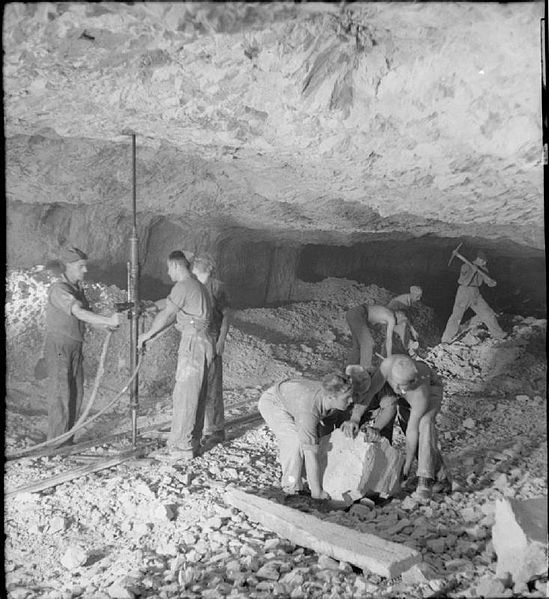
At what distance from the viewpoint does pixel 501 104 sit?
2.69 meters

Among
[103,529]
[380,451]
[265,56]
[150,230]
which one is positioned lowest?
[103,529]

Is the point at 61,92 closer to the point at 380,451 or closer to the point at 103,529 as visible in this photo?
the point at 103,529

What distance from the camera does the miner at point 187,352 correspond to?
13.3ft

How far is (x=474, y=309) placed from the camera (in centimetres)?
730

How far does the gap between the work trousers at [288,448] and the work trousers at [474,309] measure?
14.1 feet

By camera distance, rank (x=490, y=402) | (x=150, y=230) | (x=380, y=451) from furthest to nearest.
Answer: (x=150, y=230), (x=490, y=402), (x=380, y=451)

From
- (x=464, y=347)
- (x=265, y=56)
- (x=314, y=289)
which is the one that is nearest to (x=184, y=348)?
(x=265, y=56)

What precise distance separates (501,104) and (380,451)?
6.62ft

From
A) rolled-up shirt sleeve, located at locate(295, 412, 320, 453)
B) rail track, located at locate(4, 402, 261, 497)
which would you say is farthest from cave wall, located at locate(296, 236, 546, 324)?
rolled-up shirt sleeve, located at locate(295, 412, 320, 453)

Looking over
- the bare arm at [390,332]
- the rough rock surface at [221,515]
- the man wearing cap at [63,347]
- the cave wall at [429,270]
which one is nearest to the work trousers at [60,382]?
the man wearing cap at [63,347]

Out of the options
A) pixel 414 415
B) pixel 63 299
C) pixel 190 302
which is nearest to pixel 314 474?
pixel 414 415

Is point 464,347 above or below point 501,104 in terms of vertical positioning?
below

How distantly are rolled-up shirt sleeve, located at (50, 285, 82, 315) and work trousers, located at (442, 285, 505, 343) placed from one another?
491 centimetres

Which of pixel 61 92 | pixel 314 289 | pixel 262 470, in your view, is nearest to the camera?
pixel 61 92
